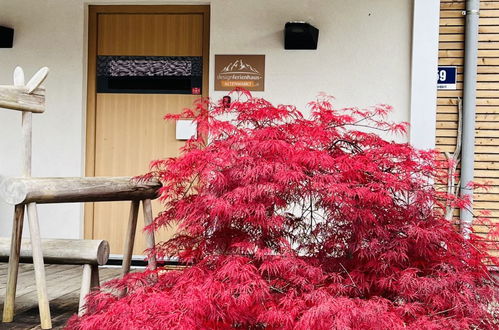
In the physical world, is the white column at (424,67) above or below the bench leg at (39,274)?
above

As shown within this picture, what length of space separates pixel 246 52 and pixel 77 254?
265 cm

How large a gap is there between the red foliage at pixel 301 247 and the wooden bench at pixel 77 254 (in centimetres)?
29

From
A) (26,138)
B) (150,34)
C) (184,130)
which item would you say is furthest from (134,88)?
(26,138)

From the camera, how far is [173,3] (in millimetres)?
5883

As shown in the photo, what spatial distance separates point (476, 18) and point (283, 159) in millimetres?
3628

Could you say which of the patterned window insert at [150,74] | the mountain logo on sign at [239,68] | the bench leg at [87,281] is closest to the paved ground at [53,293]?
the bench leg at [87,281]

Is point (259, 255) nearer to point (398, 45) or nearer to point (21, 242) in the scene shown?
point (21, 242)

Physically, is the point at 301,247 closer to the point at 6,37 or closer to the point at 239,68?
the point at 239,68

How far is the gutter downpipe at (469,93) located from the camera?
602 cm

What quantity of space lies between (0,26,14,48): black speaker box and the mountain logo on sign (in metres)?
2.01

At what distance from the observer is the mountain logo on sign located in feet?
18.9

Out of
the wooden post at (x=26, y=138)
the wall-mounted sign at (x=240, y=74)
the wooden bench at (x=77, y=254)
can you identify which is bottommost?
the wooden bench at (x=77, y=254)

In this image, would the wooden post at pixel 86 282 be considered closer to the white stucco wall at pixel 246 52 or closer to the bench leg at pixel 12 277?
the bench leg at pixel 12 277

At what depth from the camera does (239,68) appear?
5.75 metres
